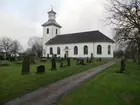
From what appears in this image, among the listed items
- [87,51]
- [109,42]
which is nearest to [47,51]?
[87,51]

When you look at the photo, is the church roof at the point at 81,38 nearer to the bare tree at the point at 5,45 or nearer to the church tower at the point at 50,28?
the church tower at the point at 50,28

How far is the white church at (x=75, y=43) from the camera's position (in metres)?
44.8

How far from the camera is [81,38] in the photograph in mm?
48594

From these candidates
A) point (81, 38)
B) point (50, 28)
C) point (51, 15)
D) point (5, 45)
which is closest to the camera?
point (81, 38)

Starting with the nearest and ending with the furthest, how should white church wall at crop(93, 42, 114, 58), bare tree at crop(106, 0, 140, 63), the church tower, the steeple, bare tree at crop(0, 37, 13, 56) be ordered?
1. bare tree at crop(106, 0, 140, 63)
2. white church wall at crop(93, 42, 114, 58)
3. the church tower
4. the steeple
5. bare tree at crop(0, 37, 13, 56)

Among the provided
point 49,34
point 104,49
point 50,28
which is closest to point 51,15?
point 50,28

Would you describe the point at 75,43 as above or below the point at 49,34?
below

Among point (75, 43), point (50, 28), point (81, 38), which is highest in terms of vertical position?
point (50, 28)

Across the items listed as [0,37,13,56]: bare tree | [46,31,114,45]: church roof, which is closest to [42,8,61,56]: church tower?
[46,31,114,45]: church roof

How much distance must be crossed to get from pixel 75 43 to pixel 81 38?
2.49 metres

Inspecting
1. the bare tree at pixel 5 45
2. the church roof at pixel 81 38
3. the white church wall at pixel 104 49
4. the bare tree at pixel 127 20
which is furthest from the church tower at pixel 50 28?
Result: the bare tree at pixel 127 20

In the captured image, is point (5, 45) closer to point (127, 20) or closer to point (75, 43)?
point (75, 43)

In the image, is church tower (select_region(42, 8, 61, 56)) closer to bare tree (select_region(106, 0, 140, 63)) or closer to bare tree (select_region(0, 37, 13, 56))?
bare tree (select_region(0, 37, 13, 56))

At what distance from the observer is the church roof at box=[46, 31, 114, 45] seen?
4497 cm
